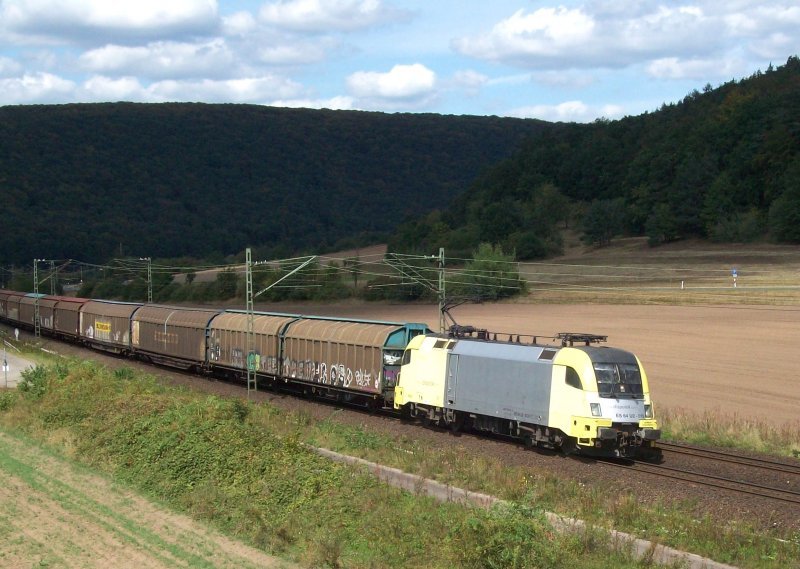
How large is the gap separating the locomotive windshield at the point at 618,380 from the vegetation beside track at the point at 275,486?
6389mm

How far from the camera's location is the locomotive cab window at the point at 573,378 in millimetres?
24969

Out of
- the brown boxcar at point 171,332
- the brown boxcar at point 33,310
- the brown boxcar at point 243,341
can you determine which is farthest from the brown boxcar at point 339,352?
the brown boxcar at point 33,310

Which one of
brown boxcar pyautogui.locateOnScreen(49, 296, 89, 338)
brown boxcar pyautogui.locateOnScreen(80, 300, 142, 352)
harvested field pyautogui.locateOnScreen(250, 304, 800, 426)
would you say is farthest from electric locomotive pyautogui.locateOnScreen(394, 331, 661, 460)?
brown boxcar pyautogui.locateOnScreen(49, 296, 89, 338)

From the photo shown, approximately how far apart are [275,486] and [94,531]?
4.05 m

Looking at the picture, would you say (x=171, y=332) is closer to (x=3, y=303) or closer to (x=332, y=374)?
(x=332, y=374)

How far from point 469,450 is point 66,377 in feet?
63.4

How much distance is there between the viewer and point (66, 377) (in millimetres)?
37625

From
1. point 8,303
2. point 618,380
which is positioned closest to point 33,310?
point 8,303

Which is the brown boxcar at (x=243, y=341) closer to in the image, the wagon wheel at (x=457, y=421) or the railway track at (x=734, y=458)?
the wagon wheel at (x=457, y=421)

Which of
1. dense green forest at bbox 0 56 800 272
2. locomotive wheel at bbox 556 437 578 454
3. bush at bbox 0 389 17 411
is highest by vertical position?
dense green forest at bbox 0 56 800 272

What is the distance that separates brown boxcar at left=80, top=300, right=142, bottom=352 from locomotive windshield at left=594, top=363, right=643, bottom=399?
37012 millimetres

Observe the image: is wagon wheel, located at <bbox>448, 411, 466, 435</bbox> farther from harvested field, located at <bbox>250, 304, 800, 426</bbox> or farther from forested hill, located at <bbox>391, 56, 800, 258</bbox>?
forested hill, located at <bbox>391, 56, 800, 258</bbox>

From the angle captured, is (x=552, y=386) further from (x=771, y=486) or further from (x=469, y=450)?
(x=771, y=486)

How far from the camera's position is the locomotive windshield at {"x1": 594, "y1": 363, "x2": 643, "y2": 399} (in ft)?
81.4
